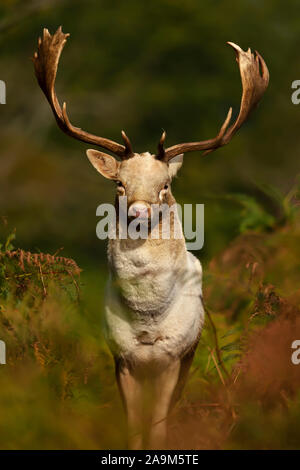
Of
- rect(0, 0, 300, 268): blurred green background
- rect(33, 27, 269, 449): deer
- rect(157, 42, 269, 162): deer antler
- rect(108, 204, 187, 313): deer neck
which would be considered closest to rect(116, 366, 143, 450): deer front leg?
rect(33, 27, 269, 449): deer

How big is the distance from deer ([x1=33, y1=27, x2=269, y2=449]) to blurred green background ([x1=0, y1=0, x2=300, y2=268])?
2418 millimetres

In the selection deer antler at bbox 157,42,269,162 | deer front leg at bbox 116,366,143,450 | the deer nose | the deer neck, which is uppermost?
deer antler at bbox 157,42,269,162

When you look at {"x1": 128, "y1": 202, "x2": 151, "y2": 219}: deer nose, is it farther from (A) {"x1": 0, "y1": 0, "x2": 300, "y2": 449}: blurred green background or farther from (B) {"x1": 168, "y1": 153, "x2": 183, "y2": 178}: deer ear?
(A) {"x1": 0, "y1": 0, "x2": 300, "y2": 449}: blurred green background

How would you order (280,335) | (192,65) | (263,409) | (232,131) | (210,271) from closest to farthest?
(263,409) → (280,335) → (232,131) → (210,271) → (192,65)

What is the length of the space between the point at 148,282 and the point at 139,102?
Answer: 169 inches

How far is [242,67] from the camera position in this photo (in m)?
3.01

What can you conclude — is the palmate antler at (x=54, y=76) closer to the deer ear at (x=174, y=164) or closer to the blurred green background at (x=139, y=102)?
the deer ear at (x=174, y=164)

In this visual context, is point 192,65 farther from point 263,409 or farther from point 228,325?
point 263,409

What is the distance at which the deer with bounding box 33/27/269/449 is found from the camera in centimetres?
277

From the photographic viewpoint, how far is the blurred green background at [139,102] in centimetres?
608

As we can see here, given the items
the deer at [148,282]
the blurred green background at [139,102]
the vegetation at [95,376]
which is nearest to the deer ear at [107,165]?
the deer at [148,282]

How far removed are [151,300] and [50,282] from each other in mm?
426

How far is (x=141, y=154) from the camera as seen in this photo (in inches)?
114

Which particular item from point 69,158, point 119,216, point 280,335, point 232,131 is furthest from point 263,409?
point 69,158
